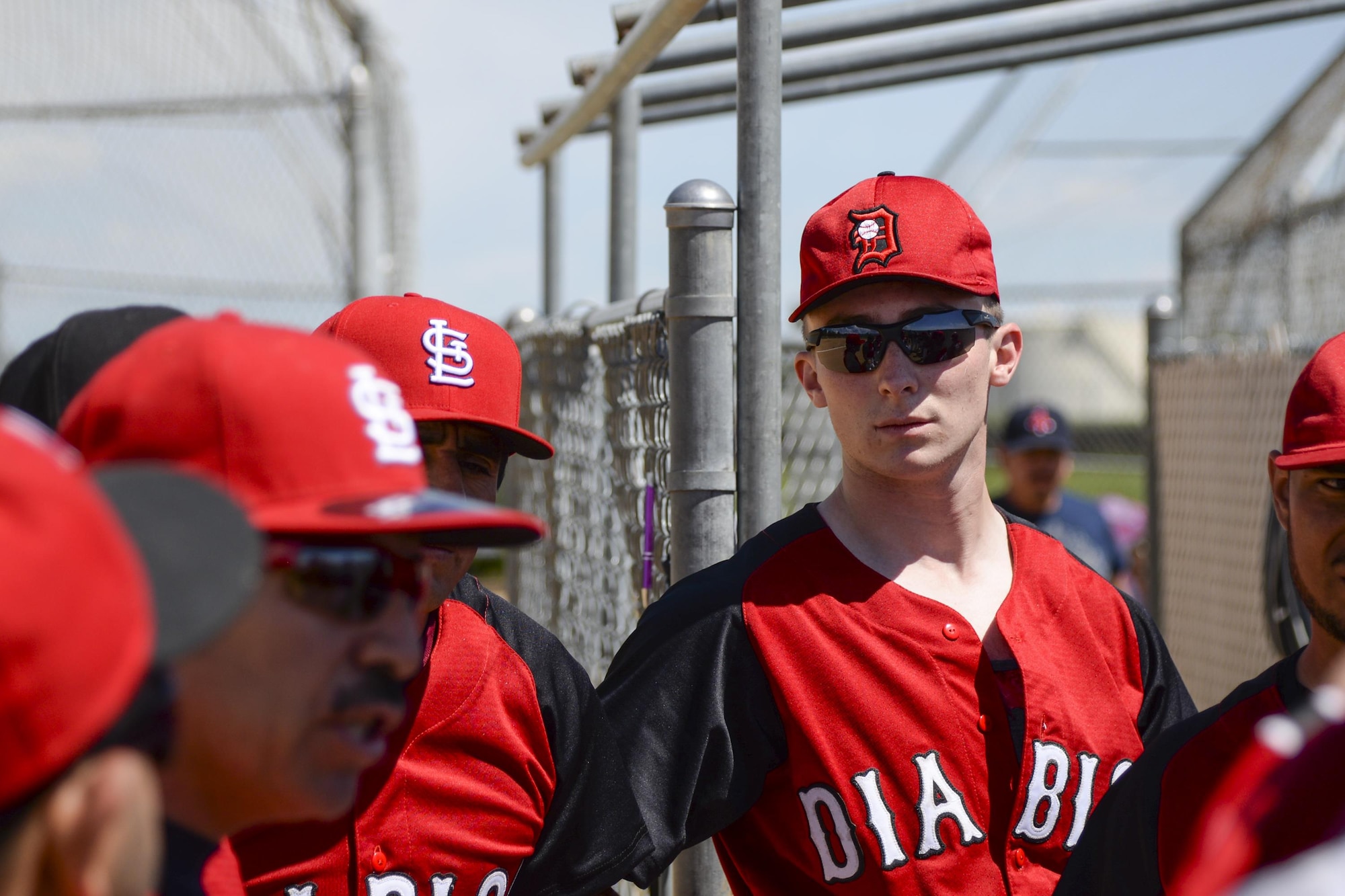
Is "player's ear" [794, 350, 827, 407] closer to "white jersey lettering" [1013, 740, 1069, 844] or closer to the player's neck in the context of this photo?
the player's neck

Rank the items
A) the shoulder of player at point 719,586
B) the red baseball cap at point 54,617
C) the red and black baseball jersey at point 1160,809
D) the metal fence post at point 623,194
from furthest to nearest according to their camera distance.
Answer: the metal fence post at point 623,194, the shoulder of player at point 719,586, the red and black baseball jersey at point 1160,809, the red baseball cap at point 54,617

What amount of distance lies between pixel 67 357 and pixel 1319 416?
1.94m

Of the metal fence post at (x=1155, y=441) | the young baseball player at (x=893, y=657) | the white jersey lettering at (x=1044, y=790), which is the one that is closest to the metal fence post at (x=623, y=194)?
the young baseball player at (x=893, y=657)

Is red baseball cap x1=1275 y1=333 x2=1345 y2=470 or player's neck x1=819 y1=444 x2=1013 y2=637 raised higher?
red baseball cap x1=1275 y1=333 x2=1345 y2=470

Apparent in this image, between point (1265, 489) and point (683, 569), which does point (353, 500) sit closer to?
point (683, 569)

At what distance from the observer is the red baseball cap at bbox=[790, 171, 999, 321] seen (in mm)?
2299

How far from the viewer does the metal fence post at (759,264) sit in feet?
8.01

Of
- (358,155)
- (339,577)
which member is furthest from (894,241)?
(358,155)

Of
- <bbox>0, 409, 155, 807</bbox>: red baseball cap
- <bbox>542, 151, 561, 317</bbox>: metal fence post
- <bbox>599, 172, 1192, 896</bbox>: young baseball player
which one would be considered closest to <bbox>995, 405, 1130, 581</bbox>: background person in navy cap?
<bbox>542, 151, 561, 317</bbox>: metal fence post

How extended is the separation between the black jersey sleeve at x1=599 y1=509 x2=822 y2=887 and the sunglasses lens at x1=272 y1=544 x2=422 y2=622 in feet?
3.25

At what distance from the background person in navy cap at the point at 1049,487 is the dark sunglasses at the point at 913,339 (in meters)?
4.19

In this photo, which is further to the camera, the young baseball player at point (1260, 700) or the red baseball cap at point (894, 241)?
the red baseball cap at point (894, 241)

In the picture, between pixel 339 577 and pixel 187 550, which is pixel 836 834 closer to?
pixel 339 577

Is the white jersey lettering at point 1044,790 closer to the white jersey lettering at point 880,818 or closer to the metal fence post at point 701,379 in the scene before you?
the white jersey lettering at point 880,818
